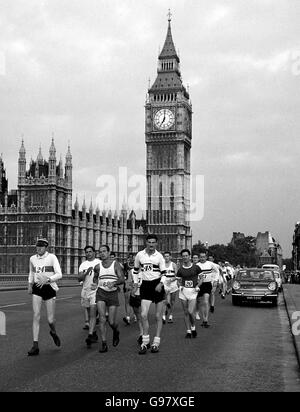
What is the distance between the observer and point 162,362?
9.22 m

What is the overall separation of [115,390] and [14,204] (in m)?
84.7

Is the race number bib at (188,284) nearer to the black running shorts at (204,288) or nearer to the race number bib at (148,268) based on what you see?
the black running shorts at (204,288)

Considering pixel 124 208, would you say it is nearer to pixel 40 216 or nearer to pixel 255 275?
pixel 40 216

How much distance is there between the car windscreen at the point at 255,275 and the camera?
71.5 ft

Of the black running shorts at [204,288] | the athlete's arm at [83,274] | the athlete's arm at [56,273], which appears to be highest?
the athlete's arm at [56,273]

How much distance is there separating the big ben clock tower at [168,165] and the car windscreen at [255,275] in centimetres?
9394

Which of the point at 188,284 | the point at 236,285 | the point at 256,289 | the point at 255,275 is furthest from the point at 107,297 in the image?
the point at 255,275

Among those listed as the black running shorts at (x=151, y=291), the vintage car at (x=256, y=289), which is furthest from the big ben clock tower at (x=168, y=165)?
the black running shorts at (x=151, y=291)

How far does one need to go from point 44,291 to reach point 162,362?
2303mm

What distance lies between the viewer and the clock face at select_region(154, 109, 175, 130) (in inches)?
4737

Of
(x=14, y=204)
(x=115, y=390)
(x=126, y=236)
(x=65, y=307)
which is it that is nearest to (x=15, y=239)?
(x=14, y=204)

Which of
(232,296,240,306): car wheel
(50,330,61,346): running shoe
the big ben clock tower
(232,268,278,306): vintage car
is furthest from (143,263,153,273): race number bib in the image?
the big ben clock tower

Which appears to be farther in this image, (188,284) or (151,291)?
(188,284)
